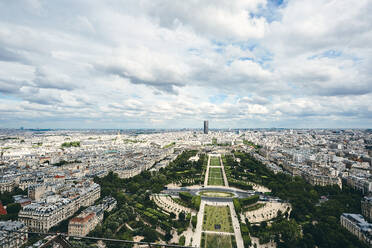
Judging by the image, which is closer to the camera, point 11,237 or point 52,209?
point 11,237

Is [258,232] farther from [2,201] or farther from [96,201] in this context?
[2,201]

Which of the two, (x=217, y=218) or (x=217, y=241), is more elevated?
(x=217, y=218)

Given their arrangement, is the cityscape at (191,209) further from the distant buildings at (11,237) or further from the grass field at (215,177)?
the grass field at (215,177)

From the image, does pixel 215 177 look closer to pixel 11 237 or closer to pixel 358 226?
pixel 358 226

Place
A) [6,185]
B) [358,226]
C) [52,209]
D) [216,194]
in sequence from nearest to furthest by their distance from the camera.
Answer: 1. [358,226]
2. [52,209]
3. [216,194]
4. [6,185]

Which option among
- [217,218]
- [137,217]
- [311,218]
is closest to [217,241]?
Result: [217,218]

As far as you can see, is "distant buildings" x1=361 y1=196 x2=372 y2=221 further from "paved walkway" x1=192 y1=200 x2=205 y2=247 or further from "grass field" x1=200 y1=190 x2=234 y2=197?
"paved walkway" x1=192 y1=200 x2=205 y2=247
